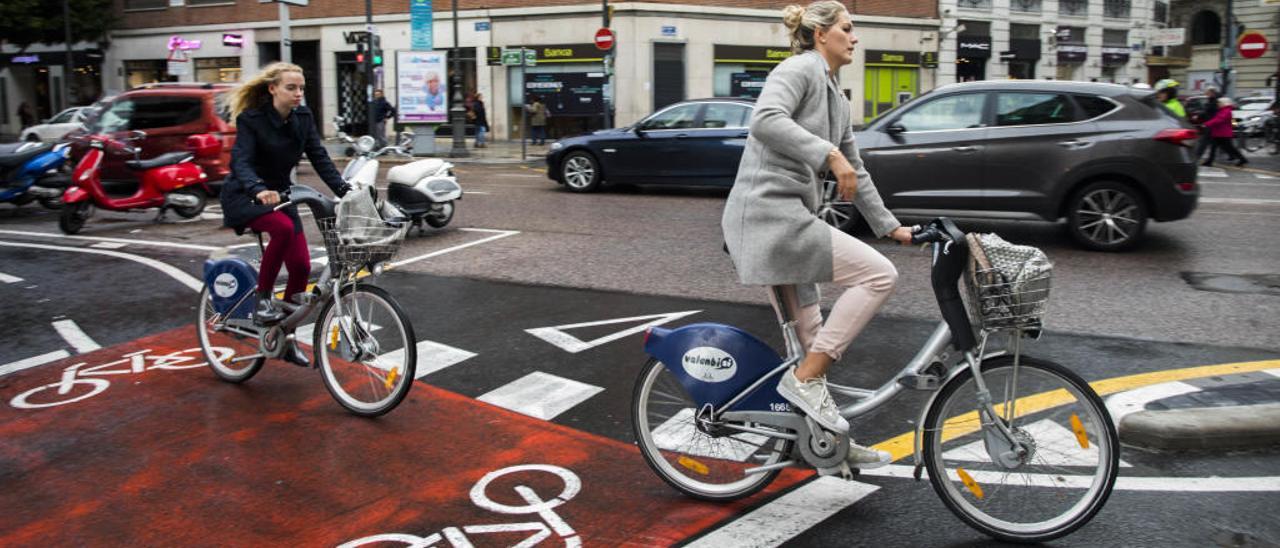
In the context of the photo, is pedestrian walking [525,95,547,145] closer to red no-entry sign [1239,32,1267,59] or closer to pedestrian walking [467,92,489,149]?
pedestrian walking [467,92,489,149]

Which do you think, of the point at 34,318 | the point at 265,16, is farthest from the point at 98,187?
the point at 265,16

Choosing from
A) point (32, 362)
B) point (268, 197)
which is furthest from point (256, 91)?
point (32, 362)

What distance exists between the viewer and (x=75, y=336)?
6.93 meters

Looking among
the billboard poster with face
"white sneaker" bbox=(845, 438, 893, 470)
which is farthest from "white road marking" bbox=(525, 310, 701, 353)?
the billboard poster with face

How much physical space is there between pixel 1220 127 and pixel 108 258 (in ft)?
66.9

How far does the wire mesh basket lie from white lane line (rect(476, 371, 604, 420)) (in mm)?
981

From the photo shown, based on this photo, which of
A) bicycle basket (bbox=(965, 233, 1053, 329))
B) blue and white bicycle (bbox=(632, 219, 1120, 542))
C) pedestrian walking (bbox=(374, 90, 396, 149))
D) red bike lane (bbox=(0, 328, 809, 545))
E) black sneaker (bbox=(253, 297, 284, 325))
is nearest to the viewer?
bicycle basket (bbox=(965, 233, 1053, 329))

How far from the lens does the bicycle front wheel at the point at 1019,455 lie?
11.1 ft

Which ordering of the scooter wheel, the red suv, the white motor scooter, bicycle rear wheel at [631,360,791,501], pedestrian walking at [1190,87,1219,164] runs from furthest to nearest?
pedestrian walking at [1190,87,1219,164] < the red suv < the scooter wheel < the white motor scooter < bicycle rear wheel at [631,360,791,501]

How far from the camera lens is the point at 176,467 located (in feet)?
14.4

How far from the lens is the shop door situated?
35.8 m

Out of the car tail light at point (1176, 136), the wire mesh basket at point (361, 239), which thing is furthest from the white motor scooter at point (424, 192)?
the car tail light at point (1176, 136)

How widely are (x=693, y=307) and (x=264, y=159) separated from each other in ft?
10.7

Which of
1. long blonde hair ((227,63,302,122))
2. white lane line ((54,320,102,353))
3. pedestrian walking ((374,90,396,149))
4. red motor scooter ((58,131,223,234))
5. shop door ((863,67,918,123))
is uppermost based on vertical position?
shop door ((863,67,918,123))
